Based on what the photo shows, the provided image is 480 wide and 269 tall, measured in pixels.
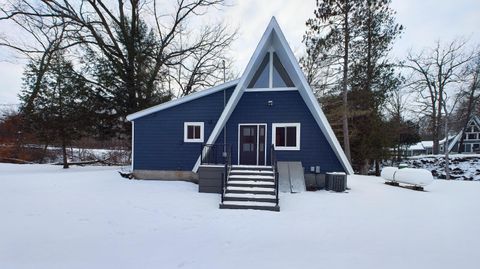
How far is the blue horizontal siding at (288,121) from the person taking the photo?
893cm

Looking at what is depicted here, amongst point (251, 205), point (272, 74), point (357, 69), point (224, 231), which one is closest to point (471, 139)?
point (357, 69)

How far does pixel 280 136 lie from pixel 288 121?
661 millimetres

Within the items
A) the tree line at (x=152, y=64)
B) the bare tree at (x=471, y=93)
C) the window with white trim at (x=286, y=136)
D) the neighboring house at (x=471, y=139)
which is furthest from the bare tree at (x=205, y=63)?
the neighboring house at (x=471, y=139)

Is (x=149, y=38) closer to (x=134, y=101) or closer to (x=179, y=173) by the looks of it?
(x=134, y=101)

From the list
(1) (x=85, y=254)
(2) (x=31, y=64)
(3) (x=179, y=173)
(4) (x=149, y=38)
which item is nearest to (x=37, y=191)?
(3) (x=179, y=173)

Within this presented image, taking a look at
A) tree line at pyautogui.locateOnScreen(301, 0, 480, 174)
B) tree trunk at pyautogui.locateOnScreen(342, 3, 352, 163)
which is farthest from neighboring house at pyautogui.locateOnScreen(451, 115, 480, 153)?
tree trunk at pyautogui.locateOnScreen(342, 3, 352, 163)

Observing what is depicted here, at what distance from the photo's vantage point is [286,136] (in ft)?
30.1

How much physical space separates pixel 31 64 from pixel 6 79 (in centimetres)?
594

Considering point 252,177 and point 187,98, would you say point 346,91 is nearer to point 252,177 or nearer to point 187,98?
point 187,98

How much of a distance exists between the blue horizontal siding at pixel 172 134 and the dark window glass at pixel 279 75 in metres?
1.84

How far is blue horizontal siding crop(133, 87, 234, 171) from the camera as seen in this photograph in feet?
31.7

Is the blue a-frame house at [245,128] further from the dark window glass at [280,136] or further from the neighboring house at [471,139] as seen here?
the neighboring house at [471,139]

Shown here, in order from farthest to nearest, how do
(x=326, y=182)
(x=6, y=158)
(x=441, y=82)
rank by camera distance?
(x=441, y=82) → (x=6, y=158) → (x=326, y=182)

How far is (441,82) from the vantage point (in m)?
22.2
